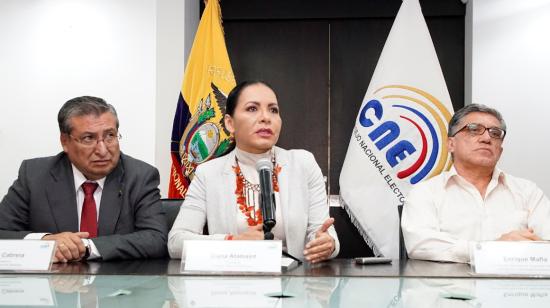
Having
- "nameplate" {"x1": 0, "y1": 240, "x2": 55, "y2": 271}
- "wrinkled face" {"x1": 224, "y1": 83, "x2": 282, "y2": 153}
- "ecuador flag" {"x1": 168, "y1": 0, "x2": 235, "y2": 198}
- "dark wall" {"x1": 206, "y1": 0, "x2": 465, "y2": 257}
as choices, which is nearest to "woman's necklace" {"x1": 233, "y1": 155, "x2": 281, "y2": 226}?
"wrinkled face" {"x1": 224, "y1": 83, "x2": 282, "y2": 153}

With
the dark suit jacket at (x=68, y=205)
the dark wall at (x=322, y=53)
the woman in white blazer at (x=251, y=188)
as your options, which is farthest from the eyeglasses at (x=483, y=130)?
the dark wall at (x=322, y=53)

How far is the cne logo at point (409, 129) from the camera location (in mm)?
3717

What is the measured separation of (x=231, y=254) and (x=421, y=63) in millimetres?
2631

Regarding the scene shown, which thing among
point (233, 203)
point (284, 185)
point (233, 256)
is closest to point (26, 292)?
point (233, 256)

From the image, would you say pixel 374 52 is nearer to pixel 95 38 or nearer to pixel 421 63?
pixel 421 63

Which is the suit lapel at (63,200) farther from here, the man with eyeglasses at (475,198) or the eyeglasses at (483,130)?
the eyeglasses at (483,130)

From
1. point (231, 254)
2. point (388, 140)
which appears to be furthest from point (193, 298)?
point (388, 140)

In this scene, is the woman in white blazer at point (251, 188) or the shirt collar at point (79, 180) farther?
the shirt collar at point (79, 180)

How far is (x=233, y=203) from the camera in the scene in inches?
93.4

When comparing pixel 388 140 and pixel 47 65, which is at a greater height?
pixel 47 65

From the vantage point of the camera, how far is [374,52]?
4594 mm

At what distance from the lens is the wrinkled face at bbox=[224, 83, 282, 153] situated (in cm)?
241

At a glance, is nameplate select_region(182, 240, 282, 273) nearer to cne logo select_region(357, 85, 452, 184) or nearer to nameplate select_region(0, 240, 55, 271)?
nameplate select_region(0, 240, 55, 271)

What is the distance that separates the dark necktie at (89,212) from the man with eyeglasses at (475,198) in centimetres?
123
